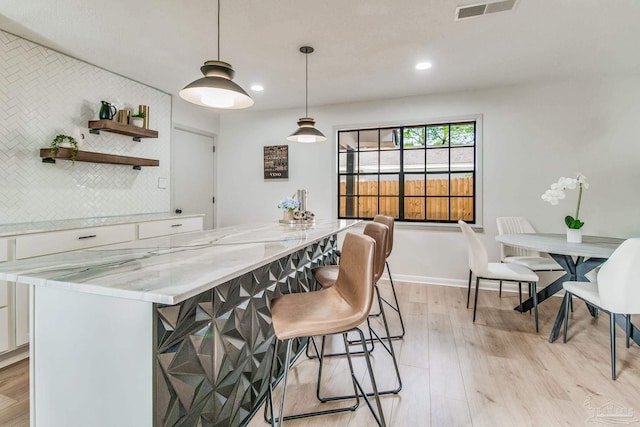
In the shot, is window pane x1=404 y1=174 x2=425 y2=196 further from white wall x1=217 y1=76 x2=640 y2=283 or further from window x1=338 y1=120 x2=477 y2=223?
white wall x1=217 y1=76 x2=640 y2=283

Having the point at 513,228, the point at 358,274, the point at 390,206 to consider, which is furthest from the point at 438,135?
the point at 358,274

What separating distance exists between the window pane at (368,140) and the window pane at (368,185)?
0.41 metres

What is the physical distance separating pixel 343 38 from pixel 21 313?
3.26m

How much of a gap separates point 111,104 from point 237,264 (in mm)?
3181

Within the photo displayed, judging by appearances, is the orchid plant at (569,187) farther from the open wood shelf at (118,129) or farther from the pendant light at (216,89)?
the open wood shelf at (118,129)

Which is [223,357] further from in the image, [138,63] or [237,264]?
[138,63]

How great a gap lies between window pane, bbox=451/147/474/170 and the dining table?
4.23 ft

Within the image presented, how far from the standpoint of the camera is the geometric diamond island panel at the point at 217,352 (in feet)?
3.61

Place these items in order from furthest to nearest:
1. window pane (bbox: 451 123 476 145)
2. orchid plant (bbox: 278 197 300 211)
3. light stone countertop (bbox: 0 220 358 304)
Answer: window pane (bbox: 451 123 476 145) → orchid plant (bbox: 278 197 300 211) → light stone countertop (bbox: 0 220 358 304)

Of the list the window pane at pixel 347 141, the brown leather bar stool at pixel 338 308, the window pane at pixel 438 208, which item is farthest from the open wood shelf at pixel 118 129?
the window pane at pixel 438 208

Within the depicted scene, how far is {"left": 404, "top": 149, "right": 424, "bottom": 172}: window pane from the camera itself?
4262mm

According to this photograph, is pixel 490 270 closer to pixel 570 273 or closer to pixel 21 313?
pixel 570 273

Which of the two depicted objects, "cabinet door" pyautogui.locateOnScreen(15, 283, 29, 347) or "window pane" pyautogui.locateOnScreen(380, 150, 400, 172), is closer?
"cabinet door" pyautogui.locateOnScreen(15, 283, 29, 347)

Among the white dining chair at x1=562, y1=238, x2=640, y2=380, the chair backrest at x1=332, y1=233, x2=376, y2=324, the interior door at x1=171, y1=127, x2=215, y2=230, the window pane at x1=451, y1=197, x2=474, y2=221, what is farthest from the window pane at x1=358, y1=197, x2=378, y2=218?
the chair backrest at x1=332, y1=233, x2=376, y2=324
